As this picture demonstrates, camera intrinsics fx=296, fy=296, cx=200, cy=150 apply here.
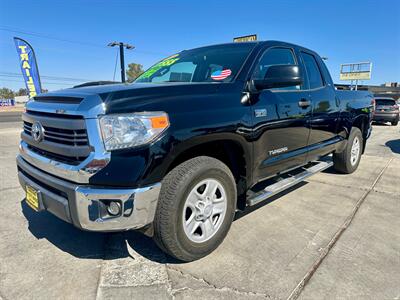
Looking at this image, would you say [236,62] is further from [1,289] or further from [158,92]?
[1,289]

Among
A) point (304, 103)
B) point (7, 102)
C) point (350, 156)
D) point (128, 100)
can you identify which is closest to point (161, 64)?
point (304, 103)

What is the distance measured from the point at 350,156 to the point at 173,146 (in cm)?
425

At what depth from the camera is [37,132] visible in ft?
8.10

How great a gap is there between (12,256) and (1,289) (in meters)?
0.48

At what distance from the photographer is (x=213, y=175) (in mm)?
2479

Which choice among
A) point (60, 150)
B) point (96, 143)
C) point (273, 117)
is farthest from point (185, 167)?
point (273, 117)

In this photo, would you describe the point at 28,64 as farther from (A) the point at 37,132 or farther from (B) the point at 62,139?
(B) the point at 62,139

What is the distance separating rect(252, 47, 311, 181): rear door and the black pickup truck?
0.01m

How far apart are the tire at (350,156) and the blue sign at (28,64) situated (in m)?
12.7

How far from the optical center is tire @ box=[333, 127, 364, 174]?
204 inches

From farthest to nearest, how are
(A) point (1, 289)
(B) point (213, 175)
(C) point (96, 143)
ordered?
(B) point (213, 175)
(A) point (1, 289)
(C) point (96, 143)

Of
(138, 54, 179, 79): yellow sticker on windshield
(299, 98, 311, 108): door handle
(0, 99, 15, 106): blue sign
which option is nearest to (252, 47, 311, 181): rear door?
(299, 98, 311, 108): door handle

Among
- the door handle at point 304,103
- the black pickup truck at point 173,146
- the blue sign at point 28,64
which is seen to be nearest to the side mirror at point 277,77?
the black pickup truck at point 173,146

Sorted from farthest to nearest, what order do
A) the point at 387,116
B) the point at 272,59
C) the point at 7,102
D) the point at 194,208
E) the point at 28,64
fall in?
the point at 7,102 < the point at 387,116 < the point at 28,64 < the point at 272,59 < the point at 194,208
